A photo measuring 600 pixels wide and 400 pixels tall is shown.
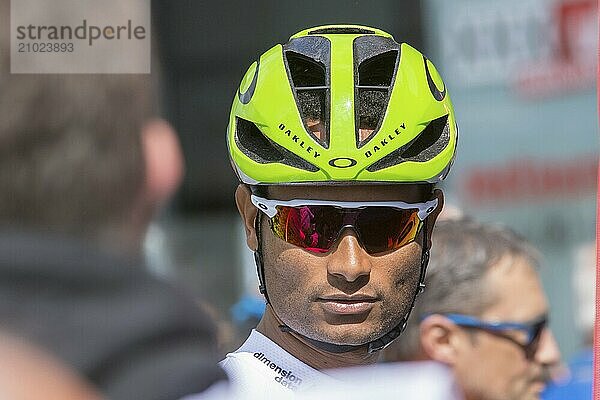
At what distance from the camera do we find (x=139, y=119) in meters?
0.88

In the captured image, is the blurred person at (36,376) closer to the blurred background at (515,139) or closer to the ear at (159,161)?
the ear at (159,161)

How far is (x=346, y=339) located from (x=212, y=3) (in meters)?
2.10

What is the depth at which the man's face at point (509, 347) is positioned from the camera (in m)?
2.72

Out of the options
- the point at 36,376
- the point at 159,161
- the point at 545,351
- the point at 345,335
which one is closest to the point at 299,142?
the point at 345,335

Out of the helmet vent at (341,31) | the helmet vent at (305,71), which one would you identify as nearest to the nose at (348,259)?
the helmet vent at (305,71)

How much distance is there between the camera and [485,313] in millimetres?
2834

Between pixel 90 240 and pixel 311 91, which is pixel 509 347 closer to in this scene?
pixel 311 91

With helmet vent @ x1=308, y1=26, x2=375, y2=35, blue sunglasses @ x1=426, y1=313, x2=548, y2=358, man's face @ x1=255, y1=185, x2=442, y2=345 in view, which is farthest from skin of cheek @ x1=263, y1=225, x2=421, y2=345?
blue sunglasses @ x1=426, y1=313, x2=548, y2=358

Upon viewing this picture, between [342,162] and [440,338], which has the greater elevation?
[342,162]

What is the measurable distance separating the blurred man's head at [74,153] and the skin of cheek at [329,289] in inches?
37.6

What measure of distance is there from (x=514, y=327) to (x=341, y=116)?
1.18 m

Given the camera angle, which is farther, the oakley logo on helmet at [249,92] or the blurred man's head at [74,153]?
the oakley logo on helmet at [249,92]

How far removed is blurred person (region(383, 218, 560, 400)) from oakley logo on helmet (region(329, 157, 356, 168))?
0.92 metres

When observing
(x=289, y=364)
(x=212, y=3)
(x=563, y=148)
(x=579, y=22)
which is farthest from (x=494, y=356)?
(x=579, y=22)
